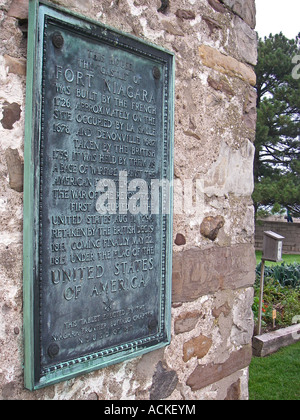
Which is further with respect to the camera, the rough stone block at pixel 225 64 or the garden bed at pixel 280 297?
the garden bed at pixel 280 297

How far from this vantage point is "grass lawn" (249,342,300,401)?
4.01 m

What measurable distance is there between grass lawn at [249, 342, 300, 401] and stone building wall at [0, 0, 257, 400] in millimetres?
1493

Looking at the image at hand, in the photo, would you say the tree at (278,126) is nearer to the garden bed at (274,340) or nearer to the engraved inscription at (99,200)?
the garden bed at (274,340)

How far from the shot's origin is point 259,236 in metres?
18.8

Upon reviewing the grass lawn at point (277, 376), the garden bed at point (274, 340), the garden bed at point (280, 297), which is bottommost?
the grass lawn at point (277, 376)

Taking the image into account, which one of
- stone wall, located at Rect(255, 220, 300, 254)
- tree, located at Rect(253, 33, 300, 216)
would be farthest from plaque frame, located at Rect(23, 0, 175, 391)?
stone wall, located at Rect(255, 220, 300, 254)

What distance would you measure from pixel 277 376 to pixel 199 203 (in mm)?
2863

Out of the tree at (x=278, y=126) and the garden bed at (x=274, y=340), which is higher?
the tree at (x=278, y=126)

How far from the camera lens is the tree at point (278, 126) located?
14039 millimetres

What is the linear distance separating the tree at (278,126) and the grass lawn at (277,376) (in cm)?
906

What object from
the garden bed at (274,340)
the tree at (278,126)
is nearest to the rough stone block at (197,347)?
the garden bed at (274,340)

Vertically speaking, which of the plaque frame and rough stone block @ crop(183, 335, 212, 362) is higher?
the plaque frame

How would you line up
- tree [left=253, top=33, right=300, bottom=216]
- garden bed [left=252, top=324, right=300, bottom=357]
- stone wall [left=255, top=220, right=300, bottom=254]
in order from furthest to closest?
stone wall [left=255, top=220, right=300, bottom=254]
tree [left=253, top=33, right=300, bottom=216]
garden bed [left=252, top=324, right=300, bottom=357]

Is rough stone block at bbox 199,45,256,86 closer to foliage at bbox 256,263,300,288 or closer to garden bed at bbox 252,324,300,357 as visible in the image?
garden bed at bbox 252,324,300,357
